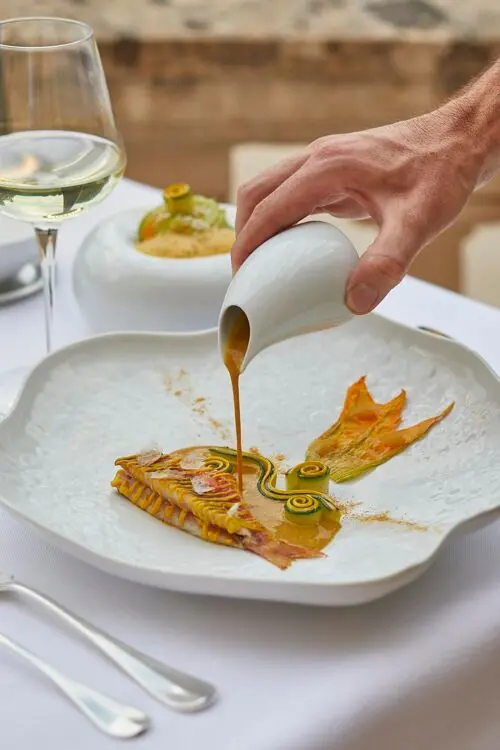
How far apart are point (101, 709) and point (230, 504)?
0.20 meters

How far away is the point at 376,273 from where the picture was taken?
80cm

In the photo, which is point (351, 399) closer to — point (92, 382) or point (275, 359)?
point (275, 359)

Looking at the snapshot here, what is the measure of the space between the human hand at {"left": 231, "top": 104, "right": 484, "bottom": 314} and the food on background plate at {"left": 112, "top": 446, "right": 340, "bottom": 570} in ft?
0.64

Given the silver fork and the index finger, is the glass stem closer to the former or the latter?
the index finger

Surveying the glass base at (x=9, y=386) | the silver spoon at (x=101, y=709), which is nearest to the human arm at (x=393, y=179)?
the glass base at (x=9, y=386)

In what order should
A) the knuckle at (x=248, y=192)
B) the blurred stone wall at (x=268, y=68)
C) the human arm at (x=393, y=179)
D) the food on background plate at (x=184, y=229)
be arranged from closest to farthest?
the human arm at (x=393, y=179) → the knuckle at (x=248, y=192) → the food on background plate at (x=184, y=229) → the blurred stone wall at (x=268, y=68)

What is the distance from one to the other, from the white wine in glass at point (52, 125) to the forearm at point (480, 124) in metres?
0.32

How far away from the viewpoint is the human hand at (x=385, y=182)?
0.90 metres

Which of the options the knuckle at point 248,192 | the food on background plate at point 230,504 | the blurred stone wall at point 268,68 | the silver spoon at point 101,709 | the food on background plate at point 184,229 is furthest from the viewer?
the blurred stone wall at point 268,68

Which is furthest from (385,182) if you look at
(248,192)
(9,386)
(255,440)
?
(9,386)

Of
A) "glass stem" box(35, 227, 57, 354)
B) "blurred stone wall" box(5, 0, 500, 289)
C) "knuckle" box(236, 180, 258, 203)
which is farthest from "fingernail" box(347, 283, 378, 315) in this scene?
"blurred stone wall" box(5, 0, 500, 289)

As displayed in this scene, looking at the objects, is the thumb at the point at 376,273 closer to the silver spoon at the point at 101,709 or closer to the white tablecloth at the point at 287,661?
the white tablecloth at the point at 287,661

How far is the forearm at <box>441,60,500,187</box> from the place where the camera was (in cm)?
99

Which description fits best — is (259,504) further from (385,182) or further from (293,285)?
(385,182)
